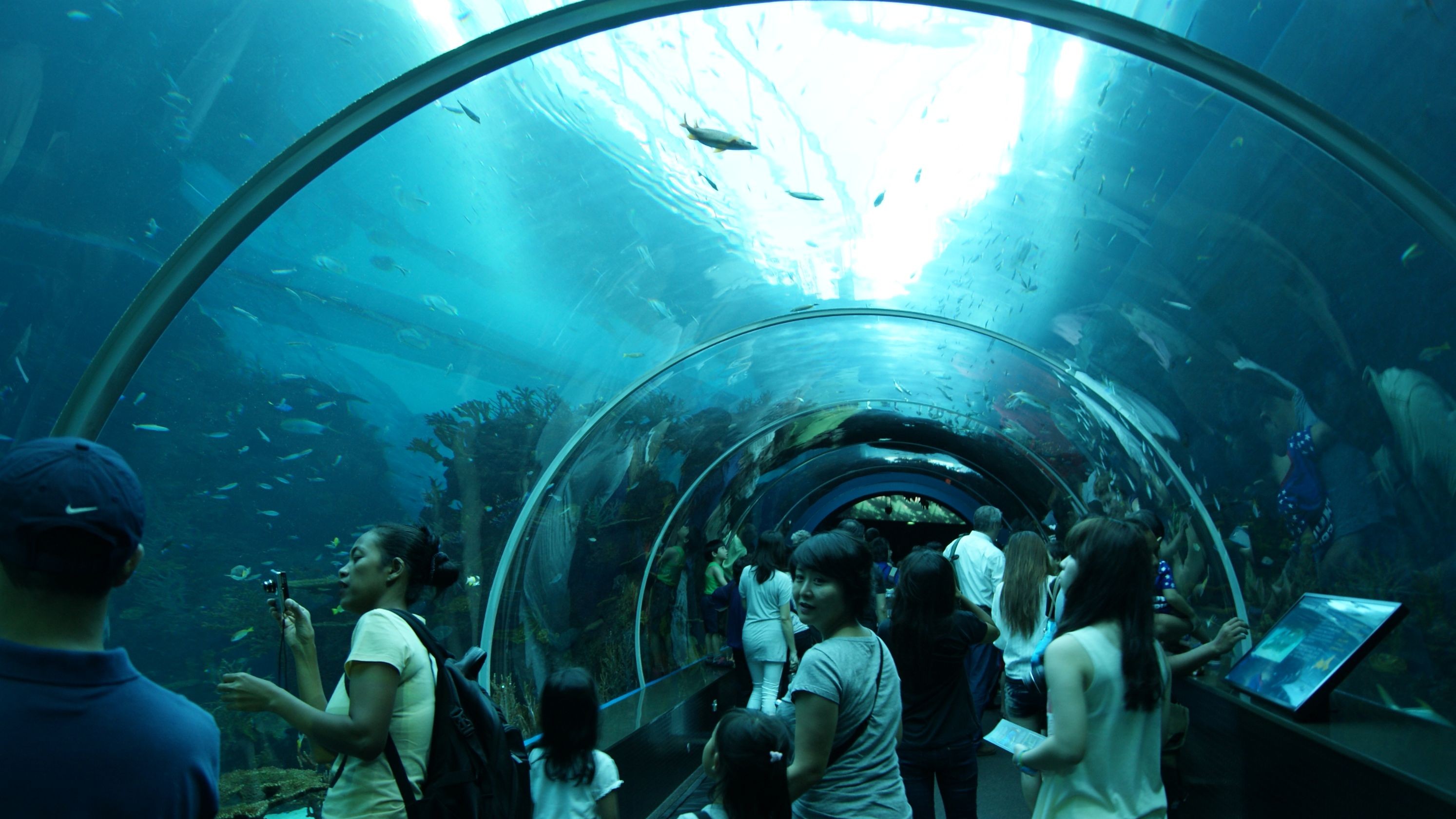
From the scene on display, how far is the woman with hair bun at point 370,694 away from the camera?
2594 mm

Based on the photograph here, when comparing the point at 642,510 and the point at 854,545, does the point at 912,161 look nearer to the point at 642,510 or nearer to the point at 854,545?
the point at 854,545

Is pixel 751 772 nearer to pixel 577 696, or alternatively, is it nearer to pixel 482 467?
pixel 577 696

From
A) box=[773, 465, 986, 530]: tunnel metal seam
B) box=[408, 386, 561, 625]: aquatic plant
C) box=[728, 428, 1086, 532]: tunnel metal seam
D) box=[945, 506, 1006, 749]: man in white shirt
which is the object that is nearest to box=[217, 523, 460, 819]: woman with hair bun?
box=[408, 386, 561, 625]: aquatic plant

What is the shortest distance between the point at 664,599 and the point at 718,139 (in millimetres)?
8478

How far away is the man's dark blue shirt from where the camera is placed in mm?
1361

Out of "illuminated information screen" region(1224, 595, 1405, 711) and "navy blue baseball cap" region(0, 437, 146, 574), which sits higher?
"navy blue baseball cap" region(0, 437, 146, 574)

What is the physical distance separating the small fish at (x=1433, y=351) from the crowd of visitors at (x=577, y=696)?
5.29 ft

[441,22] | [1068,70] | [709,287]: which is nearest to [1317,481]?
[1068,70]

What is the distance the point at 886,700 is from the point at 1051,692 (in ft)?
2.10

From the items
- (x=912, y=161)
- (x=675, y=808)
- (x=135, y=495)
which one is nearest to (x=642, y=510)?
(x=675, y=808)

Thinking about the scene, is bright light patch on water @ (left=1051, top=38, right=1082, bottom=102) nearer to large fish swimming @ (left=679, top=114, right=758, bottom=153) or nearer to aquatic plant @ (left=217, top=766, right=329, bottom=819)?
large fish swimming @ (left=679, top=114, right=758, bottom=153)

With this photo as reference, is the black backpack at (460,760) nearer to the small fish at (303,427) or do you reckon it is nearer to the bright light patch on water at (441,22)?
the bright light patch on water at (441,22)

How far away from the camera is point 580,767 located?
3.62 m

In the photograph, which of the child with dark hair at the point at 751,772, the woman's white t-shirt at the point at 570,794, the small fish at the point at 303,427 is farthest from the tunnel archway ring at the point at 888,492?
the child with dark hair at the point at 751,772
